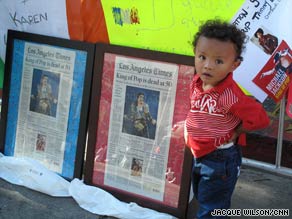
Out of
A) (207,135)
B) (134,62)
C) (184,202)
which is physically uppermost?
(134,62)

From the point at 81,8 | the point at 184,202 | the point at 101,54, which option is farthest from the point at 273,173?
the point at 81,8

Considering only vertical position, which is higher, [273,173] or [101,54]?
[101,54]

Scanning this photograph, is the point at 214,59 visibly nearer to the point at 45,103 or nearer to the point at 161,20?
the point at 161,20

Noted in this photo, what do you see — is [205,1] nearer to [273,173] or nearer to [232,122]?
[232,122]

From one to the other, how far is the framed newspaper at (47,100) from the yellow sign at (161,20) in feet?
0.87

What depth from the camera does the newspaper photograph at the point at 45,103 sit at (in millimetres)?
3473

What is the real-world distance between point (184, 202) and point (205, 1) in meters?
1.29

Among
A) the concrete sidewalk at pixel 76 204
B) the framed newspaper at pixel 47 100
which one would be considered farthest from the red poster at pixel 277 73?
the framed newspaper at pixel 47 100

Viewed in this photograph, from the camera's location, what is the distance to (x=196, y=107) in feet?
8.55

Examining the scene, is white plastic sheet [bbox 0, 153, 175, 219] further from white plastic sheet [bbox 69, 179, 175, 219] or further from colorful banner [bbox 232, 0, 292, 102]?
colorful banner [bbox 232, 0, 292, 102]

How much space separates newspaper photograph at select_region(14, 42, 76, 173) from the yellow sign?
40 cm

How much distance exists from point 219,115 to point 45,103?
60.6 inches

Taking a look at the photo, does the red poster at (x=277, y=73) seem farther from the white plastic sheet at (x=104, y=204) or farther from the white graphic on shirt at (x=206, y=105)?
the white plastic sheet at (x=104, y=204)

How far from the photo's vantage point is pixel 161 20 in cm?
321
